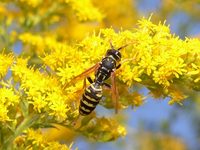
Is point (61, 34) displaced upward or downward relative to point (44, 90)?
upward

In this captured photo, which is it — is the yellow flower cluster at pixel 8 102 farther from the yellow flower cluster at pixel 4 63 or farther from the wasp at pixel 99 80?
the wasp at pixel 99 80

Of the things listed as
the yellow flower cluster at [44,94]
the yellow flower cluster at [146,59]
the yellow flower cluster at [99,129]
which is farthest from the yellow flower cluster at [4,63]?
the yellow flower cluster at [99,129]

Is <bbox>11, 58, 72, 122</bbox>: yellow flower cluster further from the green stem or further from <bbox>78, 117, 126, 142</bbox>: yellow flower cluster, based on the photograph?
<bbox>78, 117, 126, 142</bbox>: yellow flower cluster

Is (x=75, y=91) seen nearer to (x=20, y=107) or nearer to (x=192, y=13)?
(x=20, y=107)

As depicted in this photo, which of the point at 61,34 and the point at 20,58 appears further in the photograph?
the point at 61,34

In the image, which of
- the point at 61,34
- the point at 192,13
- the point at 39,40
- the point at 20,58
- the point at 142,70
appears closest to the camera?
the point at 142,70

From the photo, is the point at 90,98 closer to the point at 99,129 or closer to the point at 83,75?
the point at 83,75

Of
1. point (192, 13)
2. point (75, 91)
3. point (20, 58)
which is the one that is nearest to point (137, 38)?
point (75, 91)
